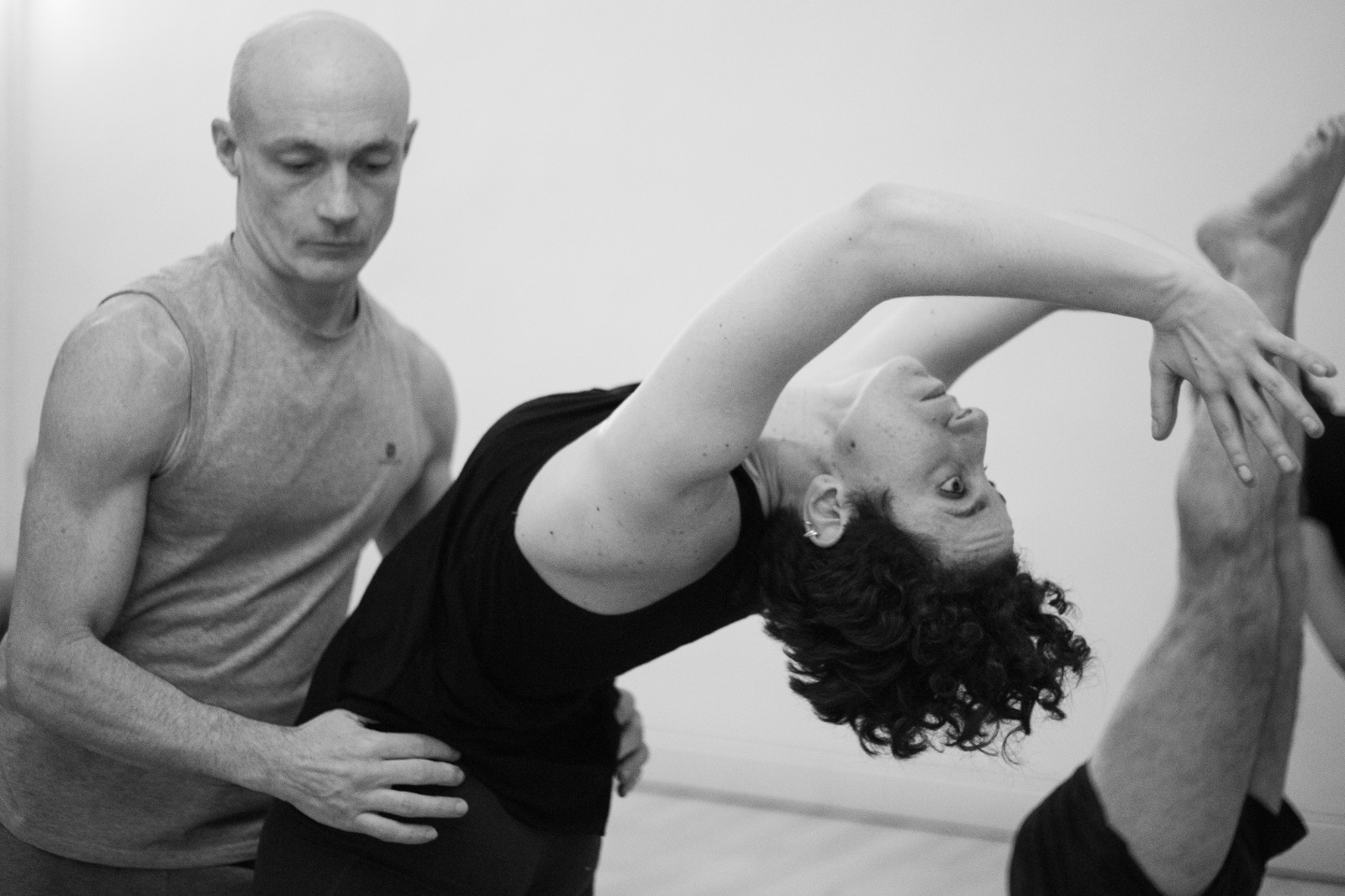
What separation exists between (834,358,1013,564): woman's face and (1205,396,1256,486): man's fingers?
32 cm

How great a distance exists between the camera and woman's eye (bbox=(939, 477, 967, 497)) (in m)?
1.54

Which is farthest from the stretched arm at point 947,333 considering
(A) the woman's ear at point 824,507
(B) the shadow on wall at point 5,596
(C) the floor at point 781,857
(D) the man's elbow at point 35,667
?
(C) the floor at point 781,857

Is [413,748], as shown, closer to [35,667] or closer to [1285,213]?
[35,667]

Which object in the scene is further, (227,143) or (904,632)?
(227,143)

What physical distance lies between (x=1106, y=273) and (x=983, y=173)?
2294mm

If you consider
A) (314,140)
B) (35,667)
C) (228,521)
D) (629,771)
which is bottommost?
(629,771)

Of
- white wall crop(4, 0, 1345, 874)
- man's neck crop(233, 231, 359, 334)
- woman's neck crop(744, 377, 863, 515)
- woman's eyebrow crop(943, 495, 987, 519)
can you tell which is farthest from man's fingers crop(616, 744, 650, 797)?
white wall crop(4, 0, 1345, 874)

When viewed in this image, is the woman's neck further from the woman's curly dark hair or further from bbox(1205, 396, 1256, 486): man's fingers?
bbox(1205, 396, 1256, 486): man's fingers

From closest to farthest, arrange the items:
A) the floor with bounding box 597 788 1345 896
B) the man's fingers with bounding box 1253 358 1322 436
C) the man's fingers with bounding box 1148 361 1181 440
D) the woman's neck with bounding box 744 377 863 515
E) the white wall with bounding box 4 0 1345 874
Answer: the man's fingers with bounding box 1253 358 1322 436 < the man's fingers with bounding box 1148 361 1181 440 < the woman's neck with bounding box 744 377 863 515 < the floor with bounding box 597 788 1345 896 < the white wall with bounding box 4 0 1345 874

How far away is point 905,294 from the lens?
1276 millimetres

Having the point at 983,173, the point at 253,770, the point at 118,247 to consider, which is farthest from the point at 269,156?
the point at 118,247

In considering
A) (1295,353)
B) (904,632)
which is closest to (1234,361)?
(1295,353)

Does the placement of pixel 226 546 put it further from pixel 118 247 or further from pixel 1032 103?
pixel 118 247

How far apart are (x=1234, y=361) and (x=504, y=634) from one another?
0.75 meters
